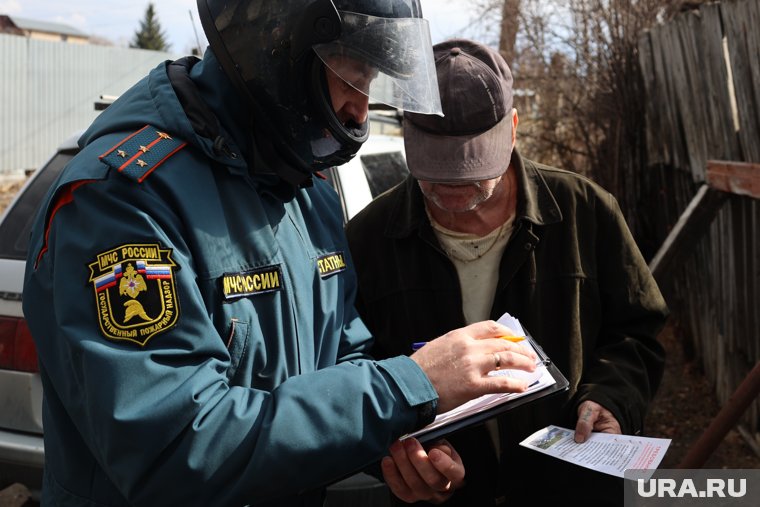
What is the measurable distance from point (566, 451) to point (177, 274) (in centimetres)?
119

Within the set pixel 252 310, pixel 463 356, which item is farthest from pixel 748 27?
pixel 252 310

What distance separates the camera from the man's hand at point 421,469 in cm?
185

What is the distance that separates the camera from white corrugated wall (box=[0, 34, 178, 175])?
17.0 metres

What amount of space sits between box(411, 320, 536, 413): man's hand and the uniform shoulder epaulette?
0.65 meters

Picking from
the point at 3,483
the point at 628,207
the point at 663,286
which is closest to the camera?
Result: the point at 3,483

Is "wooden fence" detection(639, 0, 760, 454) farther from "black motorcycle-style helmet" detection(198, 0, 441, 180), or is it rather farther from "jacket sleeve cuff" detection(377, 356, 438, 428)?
"jacket sleeve cuff" detection(377, 356, 438, 428)

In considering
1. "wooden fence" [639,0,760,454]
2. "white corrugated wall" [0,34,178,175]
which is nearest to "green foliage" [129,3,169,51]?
"white corrugated wall" [0,34,178,175]

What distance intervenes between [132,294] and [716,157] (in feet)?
A: 14.4

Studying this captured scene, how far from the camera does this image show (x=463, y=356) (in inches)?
64.3

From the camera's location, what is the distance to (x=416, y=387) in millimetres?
1554

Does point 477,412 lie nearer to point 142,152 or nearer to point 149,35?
point 142,152

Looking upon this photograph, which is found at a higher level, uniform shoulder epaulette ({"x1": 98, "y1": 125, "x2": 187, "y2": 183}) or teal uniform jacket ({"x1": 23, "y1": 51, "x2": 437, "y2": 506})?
uniform shoulder epaulette ({"x1": 98, "y1": 125, "x2": 187, "y2": 183})

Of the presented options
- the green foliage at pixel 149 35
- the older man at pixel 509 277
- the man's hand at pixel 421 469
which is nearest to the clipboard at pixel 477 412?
the man's hand at pixel 421 469

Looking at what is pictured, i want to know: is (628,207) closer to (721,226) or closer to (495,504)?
(721,226)
